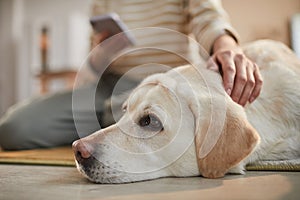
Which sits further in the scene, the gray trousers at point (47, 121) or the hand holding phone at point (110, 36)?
the gray trousers at point (47, 121)

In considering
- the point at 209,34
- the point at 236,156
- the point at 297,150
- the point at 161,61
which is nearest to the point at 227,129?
the point at 236,156

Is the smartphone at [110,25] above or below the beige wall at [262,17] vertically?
above

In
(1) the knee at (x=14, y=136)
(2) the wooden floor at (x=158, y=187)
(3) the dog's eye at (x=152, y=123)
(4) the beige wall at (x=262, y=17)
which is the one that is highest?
(3) the dog's eye at (x=152, y=123)

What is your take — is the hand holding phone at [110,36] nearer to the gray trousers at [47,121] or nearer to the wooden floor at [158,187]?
the gray trousers at [47,121]

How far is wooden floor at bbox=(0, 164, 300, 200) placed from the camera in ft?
2.72

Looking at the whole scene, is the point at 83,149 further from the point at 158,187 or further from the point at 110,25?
the point at 110,25

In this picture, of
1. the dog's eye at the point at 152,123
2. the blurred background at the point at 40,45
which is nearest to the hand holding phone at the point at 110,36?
the dog's eye at the point at 152,123

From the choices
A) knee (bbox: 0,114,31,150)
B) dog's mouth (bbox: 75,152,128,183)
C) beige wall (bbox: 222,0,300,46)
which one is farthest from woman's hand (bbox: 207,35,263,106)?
beige wall (bbox: 222,0,300,46)

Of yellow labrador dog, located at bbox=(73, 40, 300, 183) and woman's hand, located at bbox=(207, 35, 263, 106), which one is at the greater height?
woman's hand, located at bbox=(207, 35, 263, 106)

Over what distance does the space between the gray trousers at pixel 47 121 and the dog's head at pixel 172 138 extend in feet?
2.69

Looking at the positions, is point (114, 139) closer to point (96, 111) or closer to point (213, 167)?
point (213, 167)

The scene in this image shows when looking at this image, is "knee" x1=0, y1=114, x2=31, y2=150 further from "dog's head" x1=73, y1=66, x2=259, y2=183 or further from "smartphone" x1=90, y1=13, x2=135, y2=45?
"dog's head" x1=73, y1=66, x2=259, y2=183

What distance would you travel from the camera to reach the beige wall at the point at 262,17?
4.34 m

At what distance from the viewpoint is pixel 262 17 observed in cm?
439
